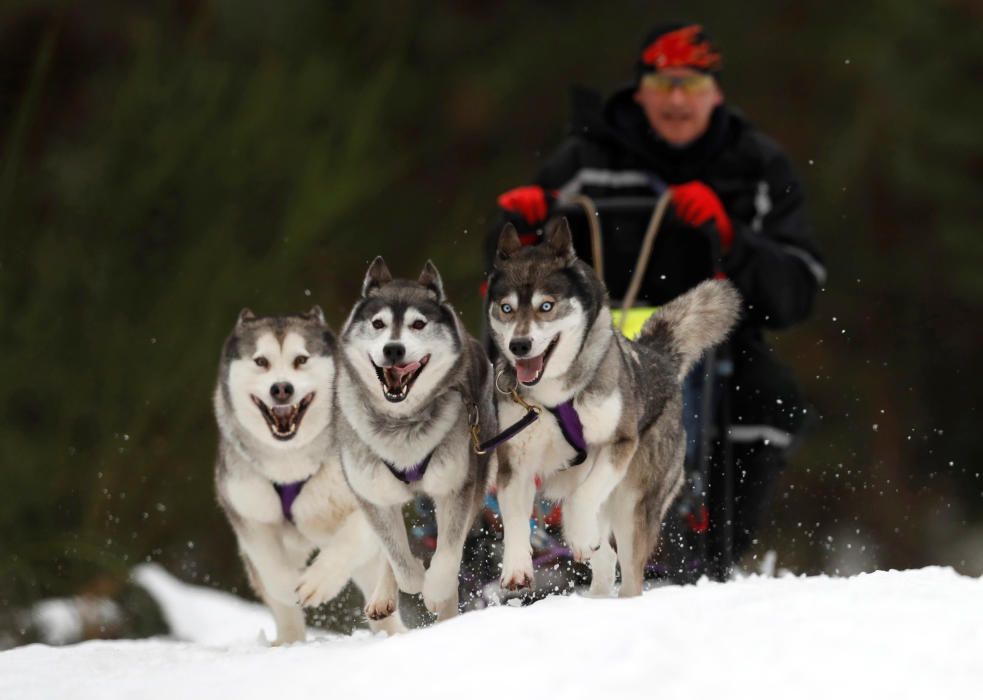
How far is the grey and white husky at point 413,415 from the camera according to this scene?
3.35 metres

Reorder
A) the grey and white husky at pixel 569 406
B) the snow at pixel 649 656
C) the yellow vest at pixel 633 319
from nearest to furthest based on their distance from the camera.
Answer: the snow at pixel 649 656
the grey and white husky at pixel 569 406
the yellow vest at pixel 633 319

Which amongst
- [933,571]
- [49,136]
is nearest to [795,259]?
[933,571]

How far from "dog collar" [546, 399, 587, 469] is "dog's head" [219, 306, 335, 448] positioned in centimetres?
61

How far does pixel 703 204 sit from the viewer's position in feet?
14.7

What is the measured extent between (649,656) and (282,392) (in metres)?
1.08

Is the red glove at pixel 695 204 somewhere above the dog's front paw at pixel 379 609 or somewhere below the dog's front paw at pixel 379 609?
above

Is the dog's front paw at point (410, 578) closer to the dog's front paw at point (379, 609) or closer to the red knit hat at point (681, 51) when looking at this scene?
the dog's front paw at point (379, 609)

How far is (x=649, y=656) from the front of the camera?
9.91ft

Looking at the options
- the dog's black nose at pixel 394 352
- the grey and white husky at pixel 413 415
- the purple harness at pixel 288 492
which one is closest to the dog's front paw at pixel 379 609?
the grey and white husky at pixel 413 415

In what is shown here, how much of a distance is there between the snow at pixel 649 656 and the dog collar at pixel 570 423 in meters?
0.33

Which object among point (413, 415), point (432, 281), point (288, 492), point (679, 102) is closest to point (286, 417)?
point (288, 492)

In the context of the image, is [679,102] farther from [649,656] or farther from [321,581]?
[649,656]

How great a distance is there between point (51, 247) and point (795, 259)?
159 inches

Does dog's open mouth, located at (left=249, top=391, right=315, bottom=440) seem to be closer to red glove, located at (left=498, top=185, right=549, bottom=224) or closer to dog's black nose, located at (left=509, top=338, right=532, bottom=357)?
dog's black nose, located at (left=509, top=338, right=532, bottom=357)
